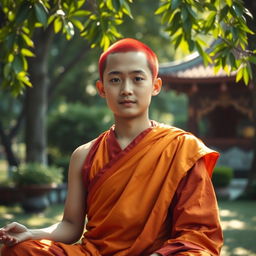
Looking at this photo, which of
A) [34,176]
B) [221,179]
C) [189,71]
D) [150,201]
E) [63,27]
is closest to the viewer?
[150,201]

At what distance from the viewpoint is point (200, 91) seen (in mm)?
17672

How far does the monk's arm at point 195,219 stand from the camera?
3061mm

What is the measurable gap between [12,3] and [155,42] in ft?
51.1

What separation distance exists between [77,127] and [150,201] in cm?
1378

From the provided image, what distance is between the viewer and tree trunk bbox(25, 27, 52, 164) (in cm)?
1189

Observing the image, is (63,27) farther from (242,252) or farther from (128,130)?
(242,252)

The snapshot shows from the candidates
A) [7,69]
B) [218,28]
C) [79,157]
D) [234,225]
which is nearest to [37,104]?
[234,225]

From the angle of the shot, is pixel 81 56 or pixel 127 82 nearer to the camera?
pixel 127 82

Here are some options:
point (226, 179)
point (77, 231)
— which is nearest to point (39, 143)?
point (226, 179)

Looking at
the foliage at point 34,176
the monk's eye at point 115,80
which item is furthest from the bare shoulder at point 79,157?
the foliage at point 34,176

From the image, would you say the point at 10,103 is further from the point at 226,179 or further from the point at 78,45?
the point at 226,179

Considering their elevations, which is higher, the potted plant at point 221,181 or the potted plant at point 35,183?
the potted plant at point 35,183

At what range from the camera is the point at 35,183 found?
421 inches

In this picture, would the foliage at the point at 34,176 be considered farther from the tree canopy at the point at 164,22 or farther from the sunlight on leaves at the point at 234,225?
the tree canopy at the point at 164,22
